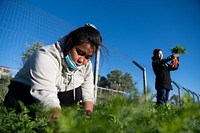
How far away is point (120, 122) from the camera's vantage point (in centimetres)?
60

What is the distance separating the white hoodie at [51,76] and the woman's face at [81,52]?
10 centimetres

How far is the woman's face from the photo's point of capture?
1.84 m

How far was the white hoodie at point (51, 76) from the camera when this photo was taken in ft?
4.89

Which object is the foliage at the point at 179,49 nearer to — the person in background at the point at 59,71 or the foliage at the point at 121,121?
the person in background at the point at 59,71

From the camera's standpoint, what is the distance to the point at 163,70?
20.4 feet

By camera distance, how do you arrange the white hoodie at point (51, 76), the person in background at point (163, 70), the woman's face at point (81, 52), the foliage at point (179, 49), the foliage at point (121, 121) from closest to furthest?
1. the foliage at point (121, 121)
2. the white hoodie at point (51, 76)
3. the woman's face at point (81, 52)
4. the person in background at point (163, 70)
5. the foliage at point (179, 49)

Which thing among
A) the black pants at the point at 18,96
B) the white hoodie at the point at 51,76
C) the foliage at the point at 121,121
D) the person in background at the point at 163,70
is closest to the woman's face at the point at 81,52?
the white hoodie at the point at 51,76

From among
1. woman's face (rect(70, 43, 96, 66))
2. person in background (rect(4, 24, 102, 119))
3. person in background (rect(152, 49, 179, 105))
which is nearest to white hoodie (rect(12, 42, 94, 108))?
person in background (rect(4, 24, 102, 119))

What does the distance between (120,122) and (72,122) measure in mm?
215

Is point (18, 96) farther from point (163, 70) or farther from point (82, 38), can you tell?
point (163, 70)

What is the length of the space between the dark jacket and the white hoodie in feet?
12.8

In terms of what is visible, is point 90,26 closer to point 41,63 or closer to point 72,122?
point 41,63

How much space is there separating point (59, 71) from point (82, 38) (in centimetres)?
31

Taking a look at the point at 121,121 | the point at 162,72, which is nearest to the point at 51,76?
the point at 121,121
